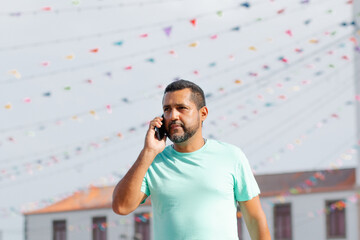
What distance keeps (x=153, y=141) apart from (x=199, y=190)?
1.10 feet

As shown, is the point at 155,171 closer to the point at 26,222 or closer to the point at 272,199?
the point at 272,199

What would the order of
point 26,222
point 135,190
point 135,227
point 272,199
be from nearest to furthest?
point 135,190 → point 272,199 → point 135,227 → point 26,222

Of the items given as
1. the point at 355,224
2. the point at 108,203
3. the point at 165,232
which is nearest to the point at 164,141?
the point at 165,232

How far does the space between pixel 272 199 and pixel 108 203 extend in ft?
33.1

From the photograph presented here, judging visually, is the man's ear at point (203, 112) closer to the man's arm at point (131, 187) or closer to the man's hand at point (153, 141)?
the man's hand at point (153, 141)

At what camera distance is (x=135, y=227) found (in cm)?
4625

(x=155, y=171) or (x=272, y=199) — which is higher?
(x=272, y=199)

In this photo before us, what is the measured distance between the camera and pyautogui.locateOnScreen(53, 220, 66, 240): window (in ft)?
159

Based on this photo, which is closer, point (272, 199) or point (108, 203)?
point (272, 199)

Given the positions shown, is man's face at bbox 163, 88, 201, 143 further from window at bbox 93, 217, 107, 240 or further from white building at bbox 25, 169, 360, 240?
window at bbox 93, 217, 107, 240

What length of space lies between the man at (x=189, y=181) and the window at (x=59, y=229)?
45.1 m

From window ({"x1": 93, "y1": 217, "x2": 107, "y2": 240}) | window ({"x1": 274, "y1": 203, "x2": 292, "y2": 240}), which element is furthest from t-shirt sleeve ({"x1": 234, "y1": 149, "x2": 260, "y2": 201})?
window ({"x1": 93, "y1": 217, "x2": 107, "y2": 240})

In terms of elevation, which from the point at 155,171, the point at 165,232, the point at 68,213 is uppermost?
the point at 68,213

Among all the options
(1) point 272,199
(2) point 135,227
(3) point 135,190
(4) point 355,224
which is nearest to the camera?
(3) point 135,190
